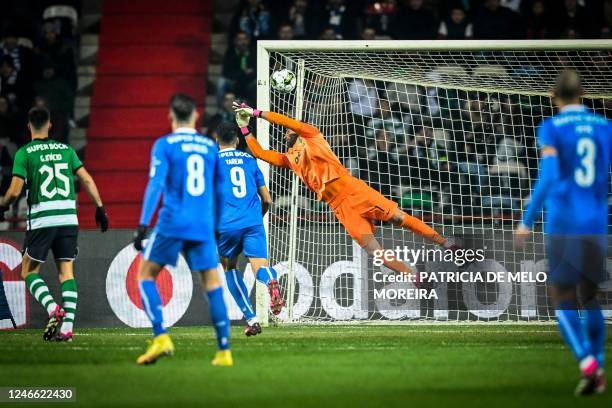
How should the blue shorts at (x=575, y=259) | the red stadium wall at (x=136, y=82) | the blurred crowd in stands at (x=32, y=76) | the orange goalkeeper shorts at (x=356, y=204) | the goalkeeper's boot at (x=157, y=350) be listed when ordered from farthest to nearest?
the red stadium wall at (x=136, y=82), the blurred crowd in stands at (x=32, y=76), the orange goalkeeper shorts at (x=356, y=204), the goalkeeper's boot at (x=157, y=350), the blue shorts at (x=575, y=259)

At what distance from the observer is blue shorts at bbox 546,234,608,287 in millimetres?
6551

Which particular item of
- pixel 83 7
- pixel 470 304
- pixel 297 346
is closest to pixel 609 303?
pixel 470 304

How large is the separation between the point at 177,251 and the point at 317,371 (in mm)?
1339

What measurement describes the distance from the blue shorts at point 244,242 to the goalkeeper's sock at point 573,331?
499cm

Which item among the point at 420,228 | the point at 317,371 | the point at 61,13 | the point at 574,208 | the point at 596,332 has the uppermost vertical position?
the point at 61,13

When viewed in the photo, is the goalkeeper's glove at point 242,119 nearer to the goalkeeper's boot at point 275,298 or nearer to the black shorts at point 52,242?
the goalkeeper's boot at point 275,298

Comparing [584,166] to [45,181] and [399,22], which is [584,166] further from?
[399,22]

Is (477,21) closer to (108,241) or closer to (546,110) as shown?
(546,110)

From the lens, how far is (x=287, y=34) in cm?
1709

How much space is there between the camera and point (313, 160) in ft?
38.7

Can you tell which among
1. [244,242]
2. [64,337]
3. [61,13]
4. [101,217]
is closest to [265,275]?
[244,242]

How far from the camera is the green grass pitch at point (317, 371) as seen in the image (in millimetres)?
6059

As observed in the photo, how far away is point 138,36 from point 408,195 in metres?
8.45

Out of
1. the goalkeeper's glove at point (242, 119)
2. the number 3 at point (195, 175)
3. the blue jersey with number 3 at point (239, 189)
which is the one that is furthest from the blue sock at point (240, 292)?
the number 3 at point (195, 175)
